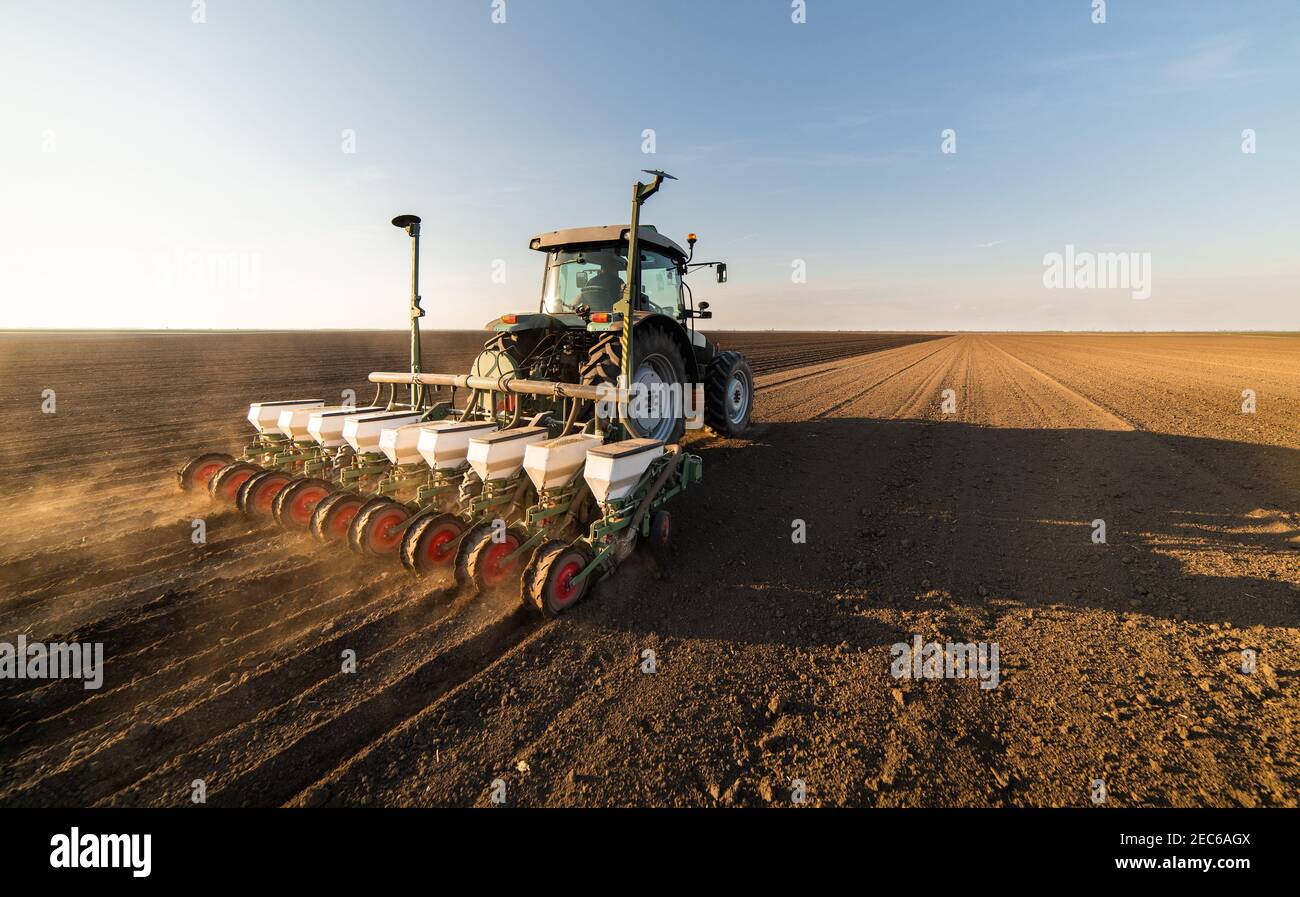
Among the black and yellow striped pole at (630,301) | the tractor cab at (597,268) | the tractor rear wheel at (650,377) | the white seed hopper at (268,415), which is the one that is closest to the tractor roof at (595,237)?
the tractor cab at (597,268)

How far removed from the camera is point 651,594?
3750 mm

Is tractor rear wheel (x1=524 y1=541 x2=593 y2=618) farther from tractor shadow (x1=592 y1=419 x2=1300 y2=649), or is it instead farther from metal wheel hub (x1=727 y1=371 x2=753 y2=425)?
metal wheel hub (x1=727 y1=371 x2=753 y2=425)

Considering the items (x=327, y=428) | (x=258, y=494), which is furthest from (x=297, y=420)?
(x=258, y=494)

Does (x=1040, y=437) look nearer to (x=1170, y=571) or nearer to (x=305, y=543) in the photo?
(x=1170, y=571)

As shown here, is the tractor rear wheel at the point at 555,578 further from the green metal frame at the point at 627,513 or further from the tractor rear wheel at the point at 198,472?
the tractor rear wheel at the point at 198,472

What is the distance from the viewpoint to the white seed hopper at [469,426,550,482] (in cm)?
386

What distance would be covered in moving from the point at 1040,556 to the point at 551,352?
5030 mm

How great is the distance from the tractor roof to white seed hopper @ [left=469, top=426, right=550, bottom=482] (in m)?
2.97

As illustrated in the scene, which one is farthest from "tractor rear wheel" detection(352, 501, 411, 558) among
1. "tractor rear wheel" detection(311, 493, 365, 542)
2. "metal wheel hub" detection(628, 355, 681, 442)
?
"metal wheel hub" detection(628, 355, 681, 442)

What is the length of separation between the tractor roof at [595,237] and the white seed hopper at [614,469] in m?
3.18

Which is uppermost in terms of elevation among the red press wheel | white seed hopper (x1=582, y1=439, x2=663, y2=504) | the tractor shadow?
white seed hopper (x1=582, y1=439, x2=663, y2=504)

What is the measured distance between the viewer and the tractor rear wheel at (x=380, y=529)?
399cm

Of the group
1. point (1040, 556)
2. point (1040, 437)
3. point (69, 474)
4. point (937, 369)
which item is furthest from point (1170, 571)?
point (937, 369)
